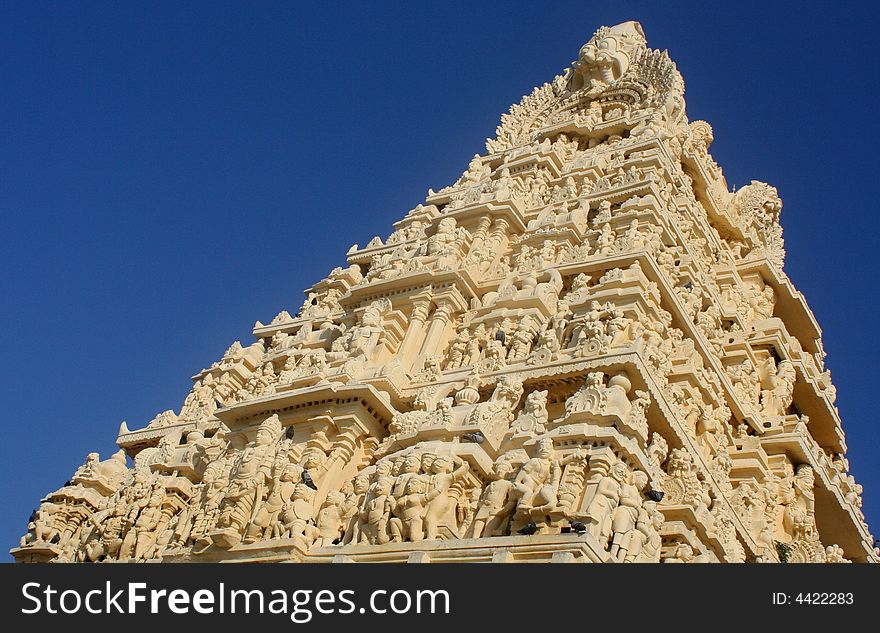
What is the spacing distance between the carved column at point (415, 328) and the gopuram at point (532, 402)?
5cm

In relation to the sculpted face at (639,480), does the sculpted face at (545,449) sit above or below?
above

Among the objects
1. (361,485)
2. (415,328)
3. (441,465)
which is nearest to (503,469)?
(441,465)

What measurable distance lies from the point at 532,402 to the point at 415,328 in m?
4.08

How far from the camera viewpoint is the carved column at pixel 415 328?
64.8 feet

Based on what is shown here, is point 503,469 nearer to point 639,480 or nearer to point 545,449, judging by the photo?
point 545,449

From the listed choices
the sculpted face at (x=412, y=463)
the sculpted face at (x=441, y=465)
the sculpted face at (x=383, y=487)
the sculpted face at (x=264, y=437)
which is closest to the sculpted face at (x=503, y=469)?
the sculpted face at (x=441, y=465)

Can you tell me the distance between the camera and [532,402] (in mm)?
16781

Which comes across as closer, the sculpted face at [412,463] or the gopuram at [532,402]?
the gopuram at [532,402]

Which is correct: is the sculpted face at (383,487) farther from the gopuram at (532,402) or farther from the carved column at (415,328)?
the carved column at (415,328)

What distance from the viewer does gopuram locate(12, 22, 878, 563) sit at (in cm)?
1509

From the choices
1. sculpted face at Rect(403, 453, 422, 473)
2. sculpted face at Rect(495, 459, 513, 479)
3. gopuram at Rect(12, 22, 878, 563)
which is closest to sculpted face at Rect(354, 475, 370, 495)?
gopuram at Rect(12, 22, 878, 563)

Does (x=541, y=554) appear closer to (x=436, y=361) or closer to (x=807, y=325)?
(x=436, y=361)

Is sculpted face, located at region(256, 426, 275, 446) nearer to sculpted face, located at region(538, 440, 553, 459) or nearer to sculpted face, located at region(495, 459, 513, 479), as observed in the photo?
sculpted face, located at region(495, 459, 513, 479)
